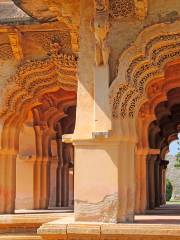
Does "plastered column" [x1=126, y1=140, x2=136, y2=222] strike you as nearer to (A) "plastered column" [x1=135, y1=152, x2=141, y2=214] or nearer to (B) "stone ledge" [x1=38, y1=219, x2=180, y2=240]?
(B) "stone ledge" [x1=38, y1=219, x2=180, y2=240]

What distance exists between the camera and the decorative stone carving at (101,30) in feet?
21.6

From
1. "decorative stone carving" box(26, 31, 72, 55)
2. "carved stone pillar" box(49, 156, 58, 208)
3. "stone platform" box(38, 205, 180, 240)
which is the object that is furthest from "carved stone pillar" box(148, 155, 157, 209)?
"stone platform" box(38, 205, 180, 240)

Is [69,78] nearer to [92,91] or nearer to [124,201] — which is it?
[92,91]

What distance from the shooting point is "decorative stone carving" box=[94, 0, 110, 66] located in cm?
658

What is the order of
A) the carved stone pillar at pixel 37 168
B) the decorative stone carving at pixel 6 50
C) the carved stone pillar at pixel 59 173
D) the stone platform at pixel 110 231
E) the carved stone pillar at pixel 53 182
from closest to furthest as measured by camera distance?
the stone platform at pixel 110 231, the decorative stone carving at pixel 6 50, the carved stone pillar at pixel 37 168, the carved stone pillar at pixel 53 182, the carved stone pillar at pixel 59 173

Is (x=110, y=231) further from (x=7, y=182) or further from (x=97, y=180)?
(x=7, y=182)

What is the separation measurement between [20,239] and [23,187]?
10.7 feet

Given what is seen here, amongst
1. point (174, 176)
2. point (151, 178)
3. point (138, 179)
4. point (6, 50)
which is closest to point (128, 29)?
point (6, 50)

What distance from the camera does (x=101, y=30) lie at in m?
Result: 6.57

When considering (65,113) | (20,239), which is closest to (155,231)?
(20,239)

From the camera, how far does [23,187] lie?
1202 cm

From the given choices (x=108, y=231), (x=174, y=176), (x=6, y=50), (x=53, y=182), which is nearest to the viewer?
(x=108, y=231)

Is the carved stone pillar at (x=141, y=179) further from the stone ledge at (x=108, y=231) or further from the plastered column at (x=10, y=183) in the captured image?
the stone ledge at (x=108, y=231)

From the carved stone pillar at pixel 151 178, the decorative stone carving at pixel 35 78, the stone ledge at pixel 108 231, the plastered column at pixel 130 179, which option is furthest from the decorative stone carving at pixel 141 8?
the carved stone pillar at pixel 151 178
